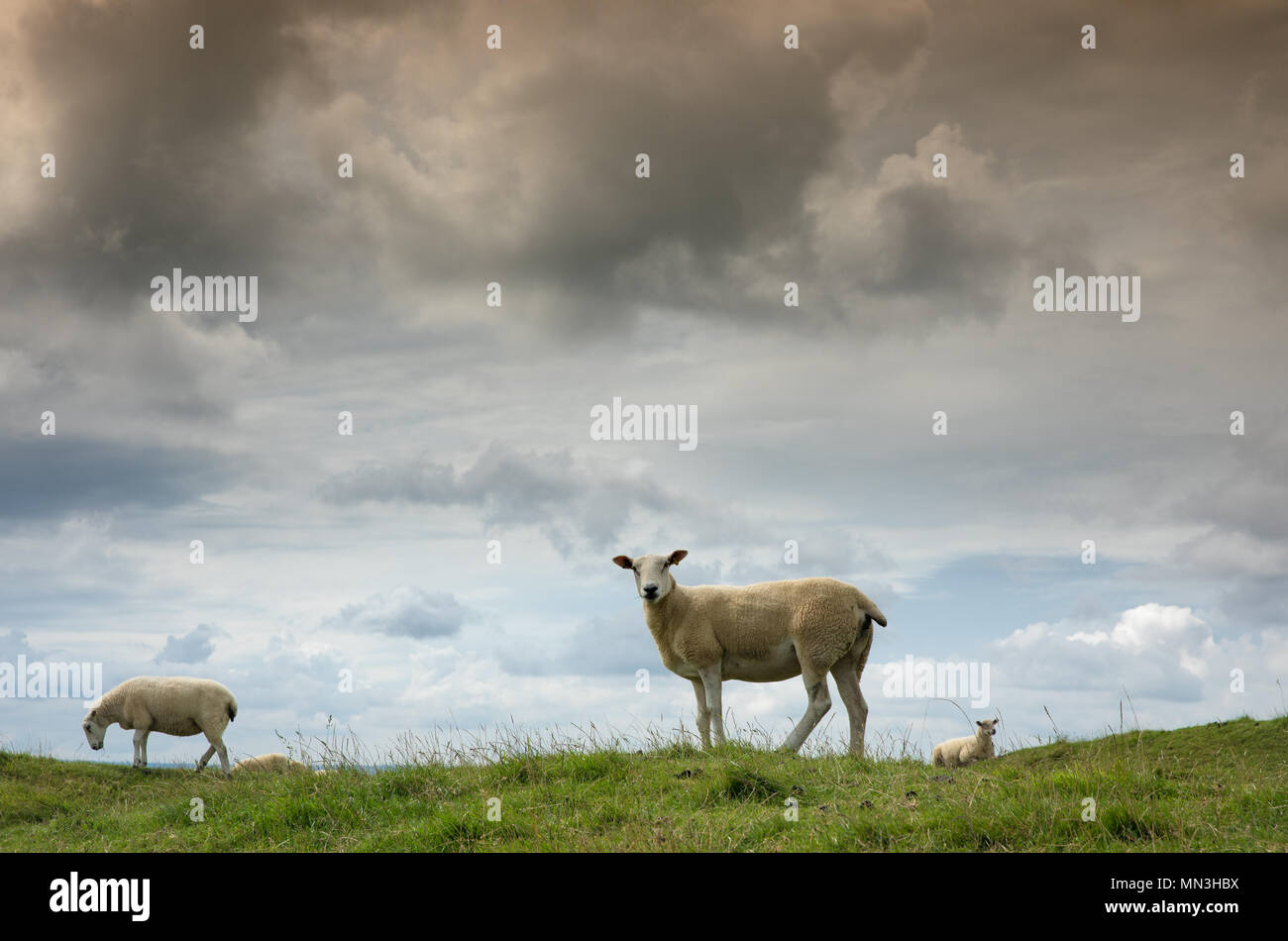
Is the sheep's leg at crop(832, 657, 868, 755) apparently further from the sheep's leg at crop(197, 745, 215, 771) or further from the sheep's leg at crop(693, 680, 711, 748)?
the sheep's leg at crop(197, 745, 215, 771)

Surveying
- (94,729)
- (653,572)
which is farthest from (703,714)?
(94,729)

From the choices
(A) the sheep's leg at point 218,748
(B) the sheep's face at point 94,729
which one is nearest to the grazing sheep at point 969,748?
(A) the sheep's leg at point 218,748

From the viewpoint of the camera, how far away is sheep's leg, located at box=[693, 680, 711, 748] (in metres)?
14.4

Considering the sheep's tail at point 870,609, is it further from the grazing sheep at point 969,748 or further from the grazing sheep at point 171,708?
the grazing sheep at point 171,708

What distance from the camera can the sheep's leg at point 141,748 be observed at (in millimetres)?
20872

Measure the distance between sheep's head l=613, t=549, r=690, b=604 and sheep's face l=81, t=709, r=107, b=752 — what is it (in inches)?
561

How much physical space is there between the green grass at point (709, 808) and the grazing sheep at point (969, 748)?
24.4 ft

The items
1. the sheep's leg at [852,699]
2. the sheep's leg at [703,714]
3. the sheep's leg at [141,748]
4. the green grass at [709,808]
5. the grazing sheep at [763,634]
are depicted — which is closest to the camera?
the green grass at [709,808]

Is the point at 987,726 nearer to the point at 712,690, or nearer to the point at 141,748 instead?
the point at 712,690

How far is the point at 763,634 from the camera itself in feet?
48.7

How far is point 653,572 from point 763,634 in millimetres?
1892

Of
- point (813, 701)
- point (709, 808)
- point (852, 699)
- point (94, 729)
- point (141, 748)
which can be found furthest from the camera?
point (94, 729)

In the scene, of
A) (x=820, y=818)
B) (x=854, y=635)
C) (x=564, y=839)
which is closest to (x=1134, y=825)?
(x=820, y=818)
